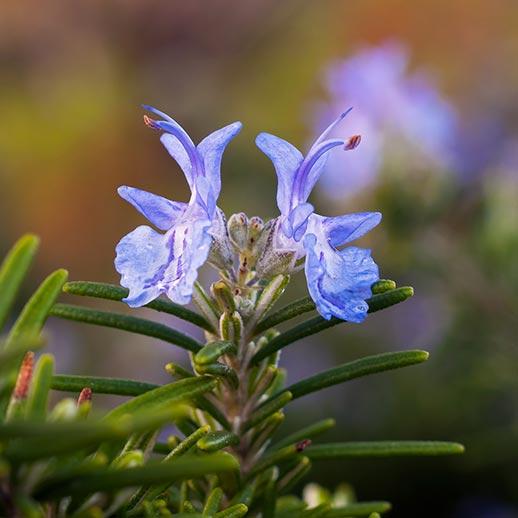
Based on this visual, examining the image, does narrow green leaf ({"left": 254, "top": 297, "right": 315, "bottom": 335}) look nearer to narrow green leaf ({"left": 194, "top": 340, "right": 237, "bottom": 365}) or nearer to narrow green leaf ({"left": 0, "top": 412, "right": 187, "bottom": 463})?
narrow green leaf ({"left": 194, "top": 340, "right": 237, "bottom": 365})

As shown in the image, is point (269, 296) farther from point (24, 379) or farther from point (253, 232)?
point (24, 379)

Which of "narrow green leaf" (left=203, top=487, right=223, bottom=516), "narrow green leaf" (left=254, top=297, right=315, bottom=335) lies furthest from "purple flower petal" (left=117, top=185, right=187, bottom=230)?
"narrow green leaf" (left=203, top=487, right=223, bottom=516)

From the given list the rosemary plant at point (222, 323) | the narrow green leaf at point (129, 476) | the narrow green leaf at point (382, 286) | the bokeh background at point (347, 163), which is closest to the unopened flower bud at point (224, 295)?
the rosemary plant at point (222, 323)

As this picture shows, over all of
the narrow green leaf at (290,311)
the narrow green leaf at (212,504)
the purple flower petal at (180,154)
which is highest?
the purple flower petal at (180,154)

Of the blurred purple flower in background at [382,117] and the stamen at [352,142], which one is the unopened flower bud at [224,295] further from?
the blurred purple flower in background at [382,117]

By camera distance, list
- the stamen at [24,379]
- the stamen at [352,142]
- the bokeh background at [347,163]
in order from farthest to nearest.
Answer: the bokeh background at [347,163] < the stamen at [352,142] < the stamen at [24,379]

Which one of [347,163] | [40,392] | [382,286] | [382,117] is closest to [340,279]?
[382,286]

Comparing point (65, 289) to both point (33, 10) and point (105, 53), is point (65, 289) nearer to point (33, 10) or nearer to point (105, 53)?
point (105, 53)
